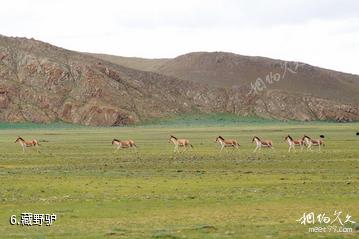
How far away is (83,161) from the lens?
38.4 meters

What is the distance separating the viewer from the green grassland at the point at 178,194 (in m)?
15.3

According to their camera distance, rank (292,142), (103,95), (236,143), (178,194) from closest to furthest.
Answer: (178,194) → (292,142) → (236,143) → (103,95)

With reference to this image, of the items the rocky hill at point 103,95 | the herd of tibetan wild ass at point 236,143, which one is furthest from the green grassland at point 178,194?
the rocky hill at point 103,95

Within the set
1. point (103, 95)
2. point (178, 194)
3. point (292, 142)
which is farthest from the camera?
point (103, 95)

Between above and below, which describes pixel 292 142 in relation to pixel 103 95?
below

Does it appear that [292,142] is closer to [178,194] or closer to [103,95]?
[178,194]

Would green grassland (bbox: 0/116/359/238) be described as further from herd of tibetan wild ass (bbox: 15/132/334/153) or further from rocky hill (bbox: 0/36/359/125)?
rocky hill (bbox: 0/36/359/125)

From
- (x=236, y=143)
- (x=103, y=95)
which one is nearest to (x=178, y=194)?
(x=236, y=143)

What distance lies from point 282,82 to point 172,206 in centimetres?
16900

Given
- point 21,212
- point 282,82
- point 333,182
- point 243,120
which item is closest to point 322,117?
point 243,120

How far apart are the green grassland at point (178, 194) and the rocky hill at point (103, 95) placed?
8115 centimetres

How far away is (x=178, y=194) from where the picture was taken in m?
22.5

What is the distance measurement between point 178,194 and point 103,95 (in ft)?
341

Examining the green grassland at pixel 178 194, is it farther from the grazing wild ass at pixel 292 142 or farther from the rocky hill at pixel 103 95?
the rocky hill at pixel 103 95
